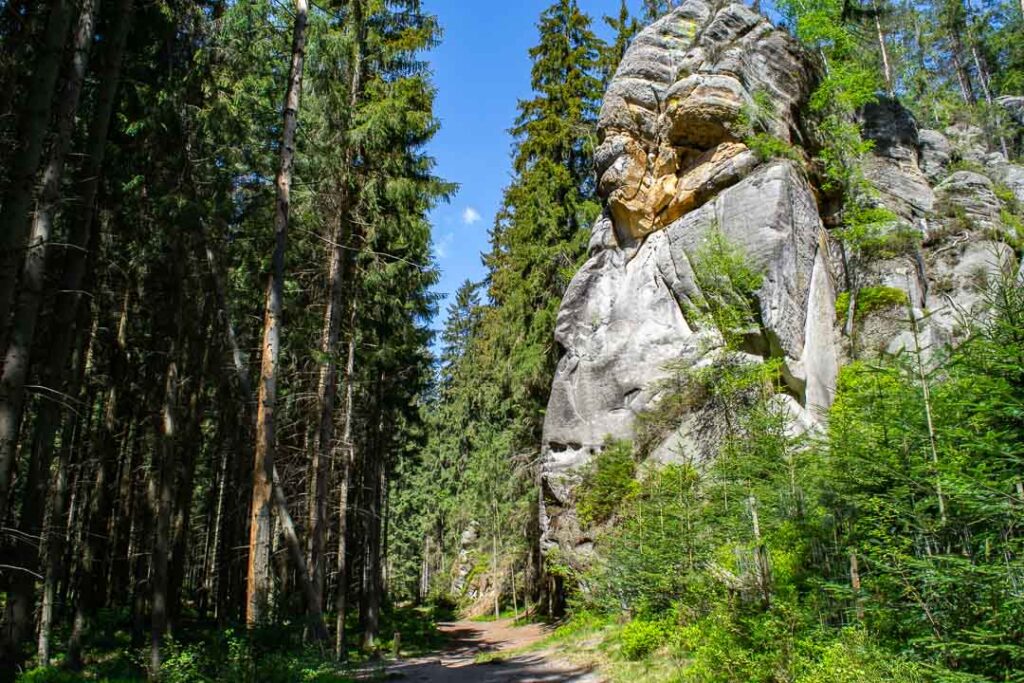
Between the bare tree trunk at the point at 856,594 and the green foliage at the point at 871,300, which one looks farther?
the green foliage at the point at 871,300

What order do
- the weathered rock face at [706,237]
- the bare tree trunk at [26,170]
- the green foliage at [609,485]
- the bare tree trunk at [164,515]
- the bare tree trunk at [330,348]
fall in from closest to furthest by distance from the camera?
the bare tree trunk at [26,170]
the bare tree trunk at [164,515]
the bare tree trunk at [330,348]
the weathered rock face at [706,237]
the green foliage at [609,485]

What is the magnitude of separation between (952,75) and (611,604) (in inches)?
1696

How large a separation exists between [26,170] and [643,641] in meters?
9.89

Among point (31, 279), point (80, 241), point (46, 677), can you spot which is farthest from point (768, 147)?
point (46, 677)

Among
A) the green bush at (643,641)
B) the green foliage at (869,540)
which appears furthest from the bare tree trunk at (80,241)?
the green bush at (643,641)

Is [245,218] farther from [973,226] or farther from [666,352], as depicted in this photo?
[973,226]

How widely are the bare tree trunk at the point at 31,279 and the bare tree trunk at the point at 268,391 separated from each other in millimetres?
2743

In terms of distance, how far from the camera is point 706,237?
17.3 m

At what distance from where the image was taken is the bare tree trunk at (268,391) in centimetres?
792

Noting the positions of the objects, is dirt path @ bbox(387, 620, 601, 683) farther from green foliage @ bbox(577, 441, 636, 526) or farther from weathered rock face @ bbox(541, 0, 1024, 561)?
green foliage @ bbox(577, 441, 636, 526)

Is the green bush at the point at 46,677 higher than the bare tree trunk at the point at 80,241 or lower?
lower

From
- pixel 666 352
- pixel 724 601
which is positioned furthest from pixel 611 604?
pixel 666 352

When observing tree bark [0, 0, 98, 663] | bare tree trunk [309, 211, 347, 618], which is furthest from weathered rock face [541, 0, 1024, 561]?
tree bark [0, 0, 98, 663]

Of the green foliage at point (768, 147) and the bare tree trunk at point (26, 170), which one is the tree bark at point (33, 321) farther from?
the green foliage at point (768, 147)
